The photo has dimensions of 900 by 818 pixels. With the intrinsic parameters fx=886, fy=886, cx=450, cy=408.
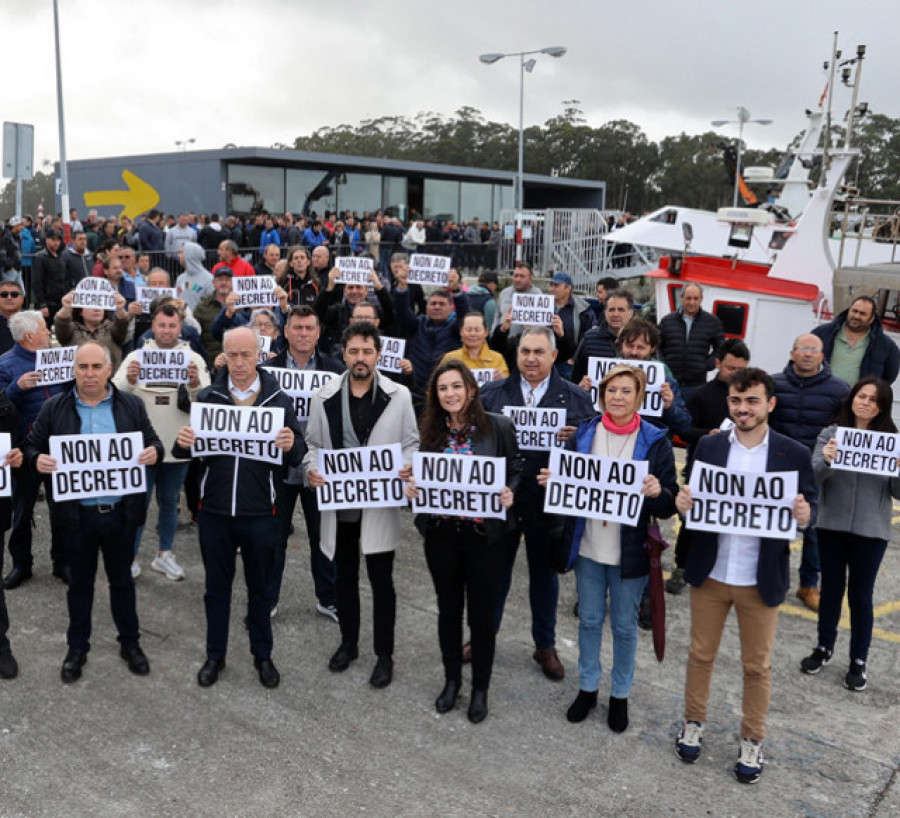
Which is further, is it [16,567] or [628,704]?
[16,567]

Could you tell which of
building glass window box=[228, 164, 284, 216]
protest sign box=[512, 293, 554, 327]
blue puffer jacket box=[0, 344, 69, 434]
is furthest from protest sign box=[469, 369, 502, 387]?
building glass window box=[228, 164, 284, 216]

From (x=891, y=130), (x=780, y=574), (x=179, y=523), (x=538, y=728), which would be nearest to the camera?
(x=780, y=574)

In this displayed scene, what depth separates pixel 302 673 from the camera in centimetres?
582

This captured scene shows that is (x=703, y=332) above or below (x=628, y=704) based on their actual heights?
above

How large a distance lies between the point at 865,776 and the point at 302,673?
3401 millimetres

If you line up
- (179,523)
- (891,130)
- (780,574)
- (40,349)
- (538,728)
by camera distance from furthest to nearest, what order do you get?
(891,130)
(179,523)
(40,349)
(538,728)
(780,574)

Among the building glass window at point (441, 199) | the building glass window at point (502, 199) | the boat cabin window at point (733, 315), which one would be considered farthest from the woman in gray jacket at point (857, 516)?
the building glass window at point (502, 199)

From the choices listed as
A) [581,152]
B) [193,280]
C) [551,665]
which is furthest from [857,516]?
[581,152]

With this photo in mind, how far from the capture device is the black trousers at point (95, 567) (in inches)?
216

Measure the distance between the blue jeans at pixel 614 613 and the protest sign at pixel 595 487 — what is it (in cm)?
34

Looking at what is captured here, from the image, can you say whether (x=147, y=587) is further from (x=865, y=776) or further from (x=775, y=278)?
(x=775, y=278)

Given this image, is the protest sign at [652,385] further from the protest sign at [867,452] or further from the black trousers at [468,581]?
the black trousers at [468,581]

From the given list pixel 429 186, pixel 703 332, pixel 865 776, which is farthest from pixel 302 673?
pixel 429 186

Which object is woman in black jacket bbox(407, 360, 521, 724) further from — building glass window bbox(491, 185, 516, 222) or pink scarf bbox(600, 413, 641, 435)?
building glass window bbox(491, 185, 516, 222)
